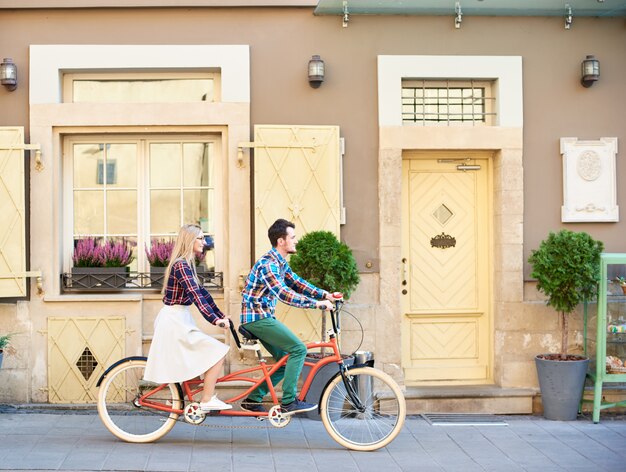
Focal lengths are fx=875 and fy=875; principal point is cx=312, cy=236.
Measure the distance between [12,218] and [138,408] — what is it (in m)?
2.33

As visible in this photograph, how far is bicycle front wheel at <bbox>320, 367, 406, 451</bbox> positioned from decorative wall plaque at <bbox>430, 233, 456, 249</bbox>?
2.43 metres

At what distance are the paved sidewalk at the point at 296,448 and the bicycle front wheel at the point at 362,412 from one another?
0.42ft

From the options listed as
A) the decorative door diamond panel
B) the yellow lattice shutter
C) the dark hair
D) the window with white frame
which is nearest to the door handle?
the window with white frame

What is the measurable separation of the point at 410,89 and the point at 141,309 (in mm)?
3381

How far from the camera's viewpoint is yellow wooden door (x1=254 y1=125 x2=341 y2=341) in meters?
8.17

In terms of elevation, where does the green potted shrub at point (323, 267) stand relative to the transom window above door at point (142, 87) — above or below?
below

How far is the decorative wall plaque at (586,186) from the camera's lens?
853cm

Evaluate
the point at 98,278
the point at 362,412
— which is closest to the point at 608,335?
the point at 362,412

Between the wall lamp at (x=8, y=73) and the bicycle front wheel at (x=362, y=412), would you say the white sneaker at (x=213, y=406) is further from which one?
the wall lamp at (x=8, y=73)

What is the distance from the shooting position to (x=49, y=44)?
325 inches

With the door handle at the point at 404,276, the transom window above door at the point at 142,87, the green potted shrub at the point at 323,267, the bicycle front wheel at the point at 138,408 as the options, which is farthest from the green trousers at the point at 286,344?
the transom window above door at the point at 142,87

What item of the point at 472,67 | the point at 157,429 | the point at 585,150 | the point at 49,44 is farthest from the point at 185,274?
the point at 585,150

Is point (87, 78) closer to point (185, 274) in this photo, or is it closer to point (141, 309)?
point (141, 309)

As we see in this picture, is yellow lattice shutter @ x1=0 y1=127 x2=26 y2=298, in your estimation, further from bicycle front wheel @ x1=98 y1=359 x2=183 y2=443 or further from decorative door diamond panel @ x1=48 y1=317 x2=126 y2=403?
bicycle front wheel @ x1=98 y1=359 x2=183 y2=443
